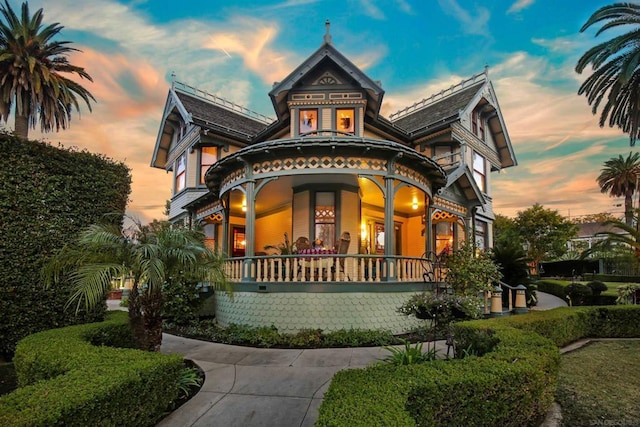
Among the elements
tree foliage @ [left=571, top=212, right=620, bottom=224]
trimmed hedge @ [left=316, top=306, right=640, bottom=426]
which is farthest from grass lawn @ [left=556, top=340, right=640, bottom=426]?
tree foliage @ [left=571, top=212, right=620, bottom=224]

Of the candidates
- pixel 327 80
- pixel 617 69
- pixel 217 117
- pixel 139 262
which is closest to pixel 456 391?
pixel 139 262

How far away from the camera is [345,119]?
531 inches

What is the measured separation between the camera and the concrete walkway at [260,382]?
14.1 feet

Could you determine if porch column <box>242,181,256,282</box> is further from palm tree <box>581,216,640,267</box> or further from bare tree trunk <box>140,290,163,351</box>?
palm tree <box>581,216,640,267</box>

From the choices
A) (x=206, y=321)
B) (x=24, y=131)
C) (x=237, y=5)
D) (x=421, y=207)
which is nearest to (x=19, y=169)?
(x=206, y=321)

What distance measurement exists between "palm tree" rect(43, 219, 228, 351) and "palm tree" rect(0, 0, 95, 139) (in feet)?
48.7

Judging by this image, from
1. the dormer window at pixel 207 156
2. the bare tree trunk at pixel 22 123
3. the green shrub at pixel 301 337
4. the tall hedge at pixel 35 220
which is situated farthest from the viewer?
the bare tree trunk at pixel 22 123

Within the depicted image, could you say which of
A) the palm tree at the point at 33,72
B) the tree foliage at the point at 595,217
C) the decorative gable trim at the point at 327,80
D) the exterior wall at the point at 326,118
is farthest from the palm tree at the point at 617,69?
the tree foliage at the point at 595,217

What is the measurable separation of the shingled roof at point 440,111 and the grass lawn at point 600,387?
36.7ft

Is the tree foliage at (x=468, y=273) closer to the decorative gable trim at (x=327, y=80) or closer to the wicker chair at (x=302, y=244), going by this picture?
the wicker chair at (x=302, y=244)

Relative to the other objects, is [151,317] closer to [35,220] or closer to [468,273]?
[35,220]

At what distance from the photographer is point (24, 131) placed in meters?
18.0

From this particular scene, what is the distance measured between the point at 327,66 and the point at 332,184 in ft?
15.0

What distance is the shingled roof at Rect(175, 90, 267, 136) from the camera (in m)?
16.8
